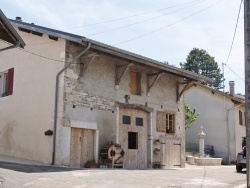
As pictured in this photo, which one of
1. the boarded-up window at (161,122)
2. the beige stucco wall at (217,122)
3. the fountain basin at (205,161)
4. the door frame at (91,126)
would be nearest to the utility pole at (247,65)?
the door frame at (91,126)

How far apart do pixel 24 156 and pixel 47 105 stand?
244cm

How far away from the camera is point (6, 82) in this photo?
58.7 ft

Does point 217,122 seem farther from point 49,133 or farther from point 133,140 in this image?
point 49,133

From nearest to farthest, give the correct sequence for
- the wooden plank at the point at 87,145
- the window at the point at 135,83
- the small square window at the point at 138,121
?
the wooden plank at the point at 87,145 → the small square window at the point at 138,121 → the window at the point at 135,83

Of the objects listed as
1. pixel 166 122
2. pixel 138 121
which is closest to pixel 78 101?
pixel 138 121

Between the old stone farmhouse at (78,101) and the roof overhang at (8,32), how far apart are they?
452 centimetres

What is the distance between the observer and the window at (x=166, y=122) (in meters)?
18.8

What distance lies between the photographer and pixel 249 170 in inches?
413

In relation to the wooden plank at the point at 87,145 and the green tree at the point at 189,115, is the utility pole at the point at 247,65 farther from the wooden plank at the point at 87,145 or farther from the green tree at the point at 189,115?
the green tree at the point at 189,115

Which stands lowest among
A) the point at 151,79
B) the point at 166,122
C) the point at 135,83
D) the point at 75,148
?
the point at 75,148

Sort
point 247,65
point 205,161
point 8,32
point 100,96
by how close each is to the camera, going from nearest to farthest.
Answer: point 8,32 → point 247,65 → point 100,96 → point 205,161

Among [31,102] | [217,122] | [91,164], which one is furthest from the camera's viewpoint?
[217,122]

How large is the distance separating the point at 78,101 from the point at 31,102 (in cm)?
210

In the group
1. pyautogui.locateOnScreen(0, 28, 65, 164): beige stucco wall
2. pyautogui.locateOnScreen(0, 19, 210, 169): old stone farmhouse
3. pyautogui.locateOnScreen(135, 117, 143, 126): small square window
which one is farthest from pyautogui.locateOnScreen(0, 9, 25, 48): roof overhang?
pyautogui.locateOnScreen(135, 117, 143, 126): small square window
